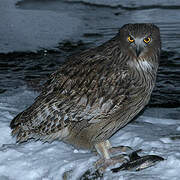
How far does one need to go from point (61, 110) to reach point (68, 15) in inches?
300

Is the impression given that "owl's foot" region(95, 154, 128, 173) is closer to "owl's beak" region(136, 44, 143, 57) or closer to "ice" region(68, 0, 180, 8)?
"owl's beak" region(136, 44, 143, 57)

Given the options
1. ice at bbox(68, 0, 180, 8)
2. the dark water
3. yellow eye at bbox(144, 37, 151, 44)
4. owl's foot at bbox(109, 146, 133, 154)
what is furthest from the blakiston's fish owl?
ice at bbox(68, 0, 180, 8)

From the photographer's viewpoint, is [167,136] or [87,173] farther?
[167,136]

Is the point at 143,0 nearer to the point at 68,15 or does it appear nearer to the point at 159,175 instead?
the point at 68,15

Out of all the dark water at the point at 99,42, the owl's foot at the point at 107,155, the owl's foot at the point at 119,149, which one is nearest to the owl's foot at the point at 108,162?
the owl's foot at the point at 107,155

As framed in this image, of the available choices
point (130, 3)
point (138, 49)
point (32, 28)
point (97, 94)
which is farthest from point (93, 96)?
point (130, 3)

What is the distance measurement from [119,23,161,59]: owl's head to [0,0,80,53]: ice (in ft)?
15.1

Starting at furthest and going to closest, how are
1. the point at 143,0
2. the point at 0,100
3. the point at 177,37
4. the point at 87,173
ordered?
the point at 143,0
the point at 177,37
the point at 0,100
the point at 87,173

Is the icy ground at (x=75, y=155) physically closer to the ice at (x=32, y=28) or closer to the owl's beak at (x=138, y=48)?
the owl's beak at (x=138, y=48)

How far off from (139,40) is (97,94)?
27.3 inches

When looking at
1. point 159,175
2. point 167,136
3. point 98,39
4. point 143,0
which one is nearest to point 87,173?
point 159,175

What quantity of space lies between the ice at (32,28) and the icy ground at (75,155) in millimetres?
3891

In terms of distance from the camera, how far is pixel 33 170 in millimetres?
4047

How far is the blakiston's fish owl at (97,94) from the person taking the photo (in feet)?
13.4
